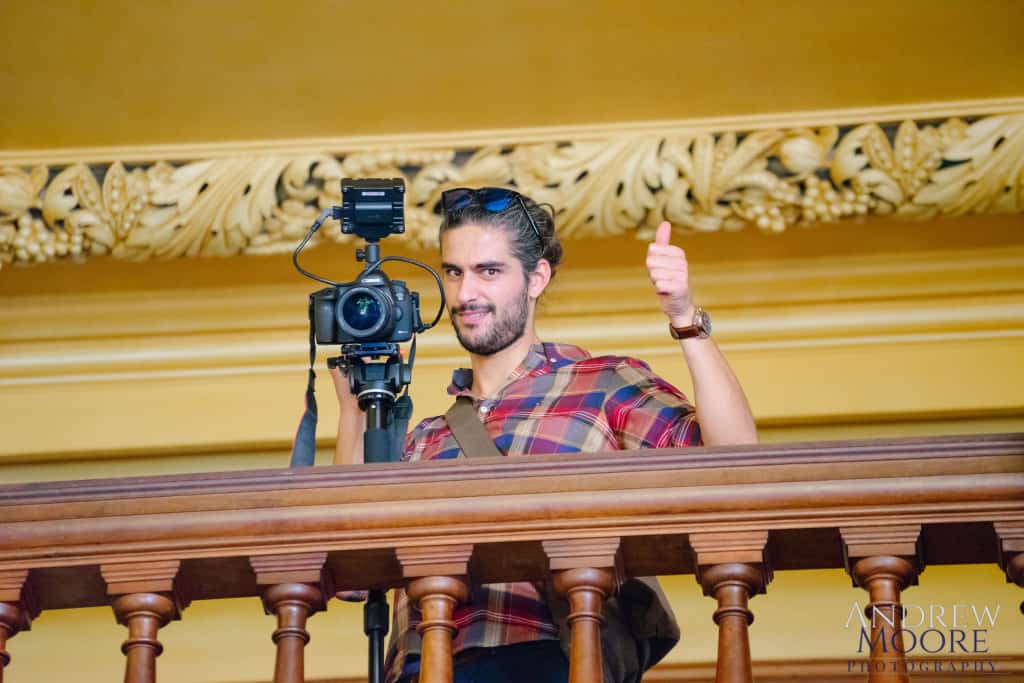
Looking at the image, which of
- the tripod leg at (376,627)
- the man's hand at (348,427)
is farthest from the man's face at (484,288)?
the tripod leg at (376,627)

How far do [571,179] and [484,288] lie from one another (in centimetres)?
114

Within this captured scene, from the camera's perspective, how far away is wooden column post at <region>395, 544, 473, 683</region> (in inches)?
78.0

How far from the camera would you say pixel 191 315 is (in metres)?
4.43

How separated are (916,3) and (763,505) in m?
2.13

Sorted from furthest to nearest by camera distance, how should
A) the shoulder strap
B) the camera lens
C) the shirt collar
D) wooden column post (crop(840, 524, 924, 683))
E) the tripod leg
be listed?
1. the shirt collar
2. the shoulder strap
3. the camera lens
4. the tripod leg
5. wooden column post (crop(840, 524, 924, 683))

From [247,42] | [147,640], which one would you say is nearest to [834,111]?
[247,42]

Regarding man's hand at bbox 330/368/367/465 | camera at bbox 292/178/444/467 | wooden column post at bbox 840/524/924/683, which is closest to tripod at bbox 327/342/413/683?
camera at bbox 292/178/444/467

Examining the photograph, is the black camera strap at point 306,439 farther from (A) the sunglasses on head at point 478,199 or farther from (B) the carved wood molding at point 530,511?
(A) the sunglasses on head at point 478,199

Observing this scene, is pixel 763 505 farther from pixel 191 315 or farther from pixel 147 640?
pixel 191 315

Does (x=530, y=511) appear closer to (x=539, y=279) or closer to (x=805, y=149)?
(x=539, y=279)

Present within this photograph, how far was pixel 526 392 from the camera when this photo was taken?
9.46 ft

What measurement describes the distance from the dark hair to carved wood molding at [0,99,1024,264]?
90 cm

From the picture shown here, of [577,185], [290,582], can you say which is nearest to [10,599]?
[290,582]

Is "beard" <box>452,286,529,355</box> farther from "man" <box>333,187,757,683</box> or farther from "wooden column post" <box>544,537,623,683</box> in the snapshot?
"wooden column post" <box>544,537,623,683</box>
